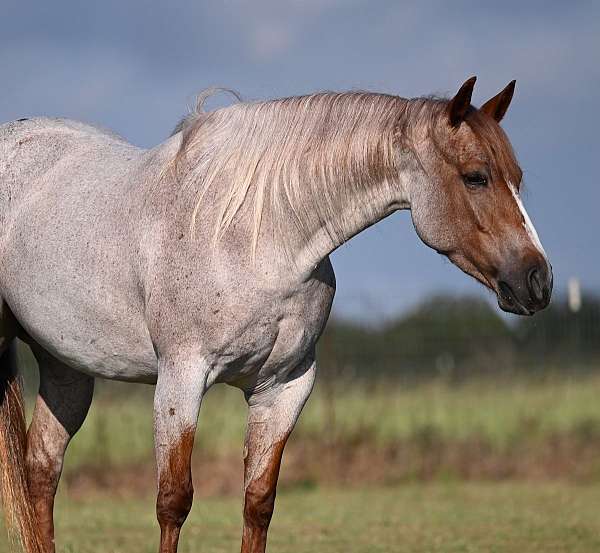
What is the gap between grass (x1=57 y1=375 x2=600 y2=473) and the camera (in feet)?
39.9

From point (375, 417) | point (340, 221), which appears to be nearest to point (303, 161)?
point (340, 221)

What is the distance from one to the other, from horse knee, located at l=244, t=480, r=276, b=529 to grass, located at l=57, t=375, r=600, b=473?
725 cm

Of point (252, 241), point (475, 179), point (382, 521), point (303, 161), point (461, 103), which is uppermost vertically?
point (461, 103)

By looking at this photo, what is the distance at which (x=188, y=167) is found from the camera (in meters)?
4.70

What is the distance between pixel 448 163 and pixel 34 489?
9.83 feet

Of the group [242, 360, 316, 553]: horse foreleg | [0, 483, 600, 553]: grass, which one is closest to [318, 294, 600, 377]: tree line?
[0, 483, 600, 553]: grass

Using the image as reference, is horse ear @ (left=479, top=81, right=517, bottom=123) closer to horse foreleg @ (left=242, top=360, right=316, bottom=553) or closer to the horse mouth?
the horse mouth

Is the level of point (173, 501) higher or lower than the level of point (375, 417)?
lower

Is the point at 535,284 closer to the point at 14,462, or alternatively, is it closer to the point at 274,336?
the point at 274,336

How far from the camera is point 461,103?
414cm

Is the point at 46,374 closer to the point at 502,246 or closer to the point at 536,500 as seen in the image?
the point at 502,246

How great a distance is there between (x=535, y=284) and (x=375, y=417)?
8.72 meters

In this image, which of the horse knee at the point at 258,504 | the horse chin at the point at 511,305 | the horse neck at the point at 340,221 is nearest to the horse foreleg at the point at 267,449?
the horse knee at the point at 258,504

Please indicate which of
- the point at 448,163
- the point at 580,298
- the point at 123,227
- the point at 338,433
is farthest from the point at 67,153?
the point at 580,298
